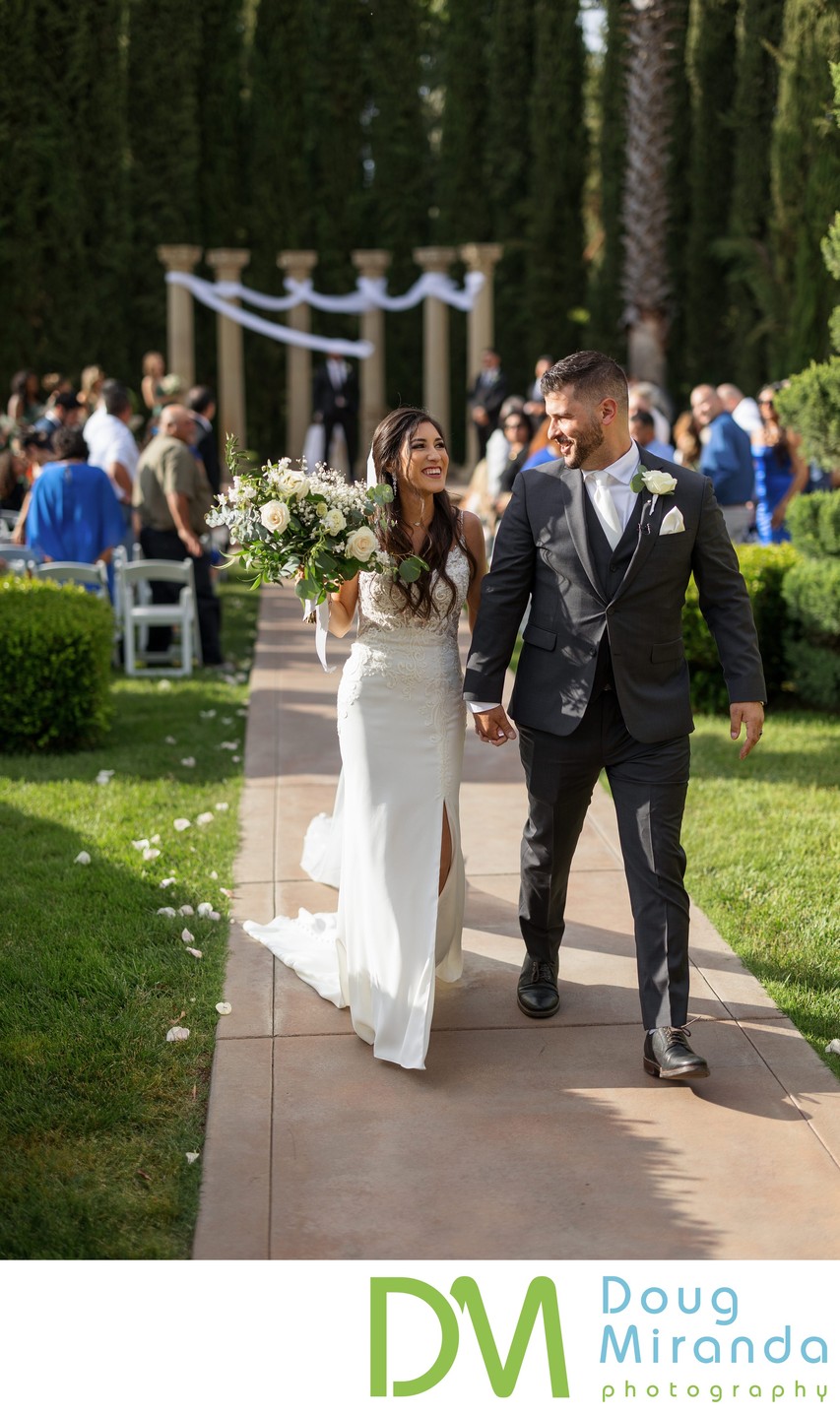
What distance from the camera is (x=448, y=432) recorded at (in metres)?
23.1

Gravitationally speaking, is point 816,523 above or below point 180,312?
below

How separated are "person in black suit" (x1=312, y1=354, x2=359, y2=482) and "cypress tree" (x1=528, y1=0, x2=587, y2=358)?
4705 millimetres

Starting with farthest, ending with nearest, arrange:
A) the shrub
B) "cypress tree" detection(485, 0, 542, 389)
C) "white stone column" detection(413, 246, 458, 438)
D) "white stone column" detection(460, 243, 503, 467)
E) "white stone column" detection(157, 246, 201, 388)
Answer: "cypress tree" detection(485, 0, 542, 389) → "white stone column" detection(413, 246, 458, 438) → "white stone column" detection(460, 243, 503, 467) → "white stone column" detection(157, 246, 201, 388) → the shrub

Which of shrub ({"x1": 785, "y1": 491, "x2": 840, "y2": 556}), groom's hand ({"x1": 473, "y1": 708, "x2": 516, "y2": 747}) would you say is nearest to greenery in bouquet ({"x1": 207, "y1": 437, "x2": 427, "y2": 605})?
groom's hand ({"x1": 473, "y1": 708, "x2": 516, "y2": 747})

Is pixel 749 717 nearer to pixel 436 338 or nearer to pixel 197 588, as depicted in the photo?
pixel 197 588

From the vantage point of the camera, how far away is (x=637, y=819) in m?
4.42

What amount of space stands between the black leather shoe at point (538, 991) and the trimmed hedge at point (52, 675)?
4145 mm

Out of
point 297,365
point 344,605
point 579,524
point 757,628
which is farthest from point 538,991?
point 297,365

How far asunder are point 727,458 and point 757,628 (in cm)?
173

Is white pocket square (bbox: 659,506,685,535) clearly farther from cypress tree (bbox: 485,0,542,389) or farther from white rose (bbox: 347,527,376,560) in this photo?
cypress tree (bbox: 485,0,542,389)

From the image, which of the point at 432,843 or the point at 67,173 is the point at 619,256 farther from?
the point at 432,843

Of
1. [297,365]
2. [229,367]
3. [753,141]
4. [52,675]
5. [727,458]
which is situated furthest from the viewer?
[297,365]

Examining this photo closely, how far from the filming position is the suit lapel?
4.37m
